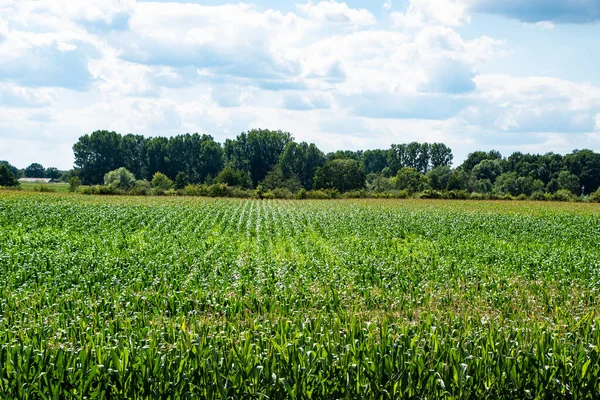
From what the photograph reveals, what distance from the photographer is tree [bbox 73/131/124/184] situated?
132 meters

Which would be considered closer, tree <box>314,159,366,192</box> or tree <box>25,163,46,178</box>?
tree <box>314,159,366,192</box>

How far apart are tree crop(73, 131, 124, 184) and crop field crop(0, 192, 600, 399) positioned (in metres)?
110

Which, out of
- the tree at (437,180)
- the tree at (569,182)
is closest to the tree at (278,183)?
the tree at (437,180)

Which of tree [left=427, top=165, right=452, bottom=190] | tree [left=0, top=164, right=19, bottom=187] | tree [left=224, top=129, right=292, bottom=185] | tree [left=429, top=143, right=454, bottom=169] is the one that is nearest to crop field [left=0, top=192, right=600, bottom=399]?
tree [left=0, top=164, right=19, bottom=187]

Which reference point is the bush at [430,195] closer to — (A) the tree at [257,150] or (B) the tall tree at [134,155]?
(A) the tree at [257,150]

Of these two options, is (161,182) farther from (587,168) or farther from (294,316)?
(294,316)

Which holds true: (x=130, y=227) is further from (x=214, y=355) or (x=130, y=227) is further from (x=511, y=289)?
(x=214, y=355)

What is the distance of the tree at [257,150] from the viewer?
142 meters

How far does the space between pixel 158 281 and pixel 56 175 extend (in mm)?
184790

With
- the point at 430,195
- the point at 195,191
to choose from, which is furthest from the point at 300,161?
the point at 195,191

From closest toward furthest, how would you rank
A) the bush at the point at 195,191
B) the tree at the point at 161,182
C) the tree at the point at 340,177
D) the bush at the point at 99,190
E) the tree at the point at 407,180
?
the bush at the point at 99,190 < the bush at the point at 195,191 < the tree at the point at 161,182 < the tree at the point at 340,177 < the tree at the point at 407,180

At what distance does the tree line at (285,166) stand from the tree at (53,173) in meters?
47.0

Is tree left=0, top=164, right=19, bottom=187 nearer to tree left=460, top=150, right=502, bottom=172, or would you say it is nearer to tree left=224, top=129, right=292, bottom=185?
tree left=224, top=129, right=292, bottom=185

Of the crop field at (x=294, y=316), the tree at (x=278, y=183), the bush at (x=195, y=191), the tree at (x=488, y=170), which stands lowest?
the crop field at (x=294, y=316)
